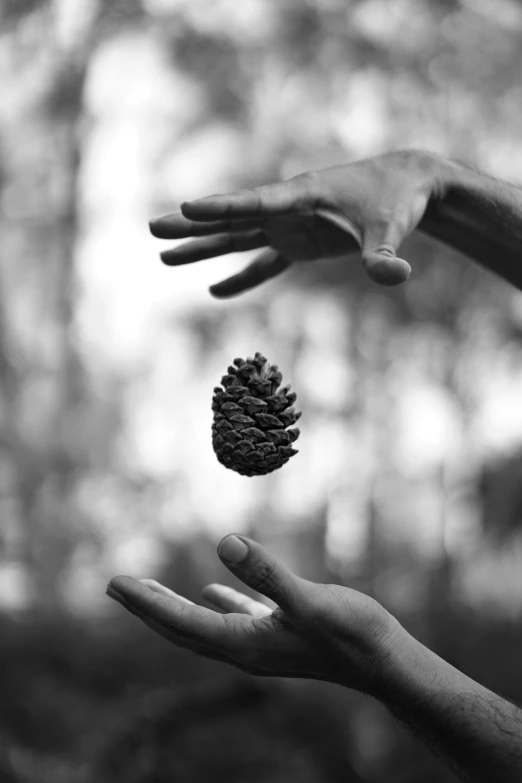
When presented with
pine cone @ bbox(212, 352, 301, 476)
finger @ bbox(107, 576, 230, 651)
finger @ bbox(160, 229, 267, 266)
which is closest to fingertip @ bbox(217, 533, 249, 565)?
finger @ bbox(107, 576, 230, 651)

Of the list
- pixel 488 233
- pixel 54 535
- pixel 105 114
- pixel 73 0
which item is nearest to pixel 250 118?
pixel 105 114

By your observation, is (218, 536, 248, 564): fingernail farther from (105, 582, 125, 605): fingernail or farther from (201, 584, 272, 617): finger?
(201, 584, 272, 617): finger

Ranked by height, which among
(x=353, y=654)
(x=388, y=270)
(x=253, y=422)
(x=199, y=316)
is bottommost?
(x=353, y=654)

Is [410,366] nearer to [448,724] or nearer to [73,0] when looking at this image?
[73,0]

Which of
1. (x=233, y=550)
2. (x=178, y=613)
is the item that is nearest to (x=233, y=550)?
(x=233, y=550)

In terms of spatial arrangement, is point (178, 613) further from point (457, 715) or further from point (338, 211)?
point (338, 211)

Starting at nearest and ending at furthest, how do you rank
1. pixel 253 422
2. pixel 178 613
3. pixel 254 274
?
1. pixel 178 613
2. pixel 253 422
3. pixel 254 274

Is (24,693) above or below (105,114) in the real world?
below
